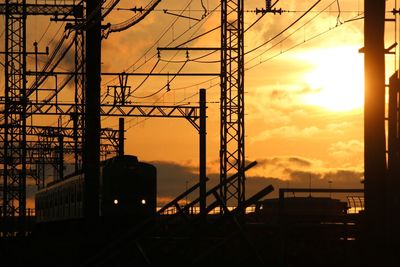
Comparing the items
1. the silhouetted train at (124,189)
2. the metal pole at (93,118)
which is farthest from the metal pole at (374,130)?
the silhouetted train at (124,189)

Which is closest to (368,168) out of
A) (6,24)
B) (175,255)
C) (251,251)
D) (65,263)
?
(251,251)

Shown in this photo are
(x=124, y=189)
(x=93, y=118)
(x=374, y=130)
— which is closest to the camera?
(x=374, y=130)

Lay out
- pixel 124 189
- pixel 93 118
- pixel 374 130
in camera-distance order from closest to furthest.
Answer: pixel 374 130 → pixel 93 118 → pixel 124 189

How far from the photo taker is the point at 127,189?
141 feet

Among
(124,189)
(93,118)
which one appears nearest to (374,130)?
(93,118)

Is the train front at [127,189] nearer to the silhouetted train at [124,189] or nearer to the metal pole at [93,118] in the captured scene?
the silhouetted train at [124,189]

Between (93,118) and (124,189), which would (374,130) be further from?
(124,189)

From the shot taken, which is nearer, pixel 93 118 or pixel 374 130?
pixel 374 130

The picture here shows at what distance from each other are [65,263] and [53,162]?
56.3 meters

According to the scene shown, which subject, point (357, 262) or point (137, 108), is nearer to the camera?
point (357, 262)

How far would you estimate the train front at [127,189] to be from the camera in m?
42.6

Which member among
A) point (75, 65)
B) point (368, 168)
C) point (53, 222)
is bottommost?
point (53, 222)

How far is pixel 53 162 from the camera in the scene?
278 ft

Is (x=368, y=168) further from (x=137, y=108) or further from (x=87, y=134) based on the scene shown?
(x=137, y=108)
